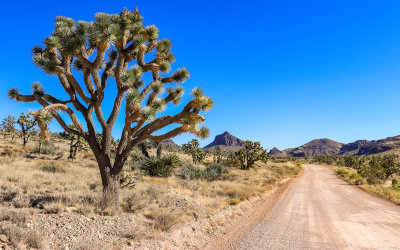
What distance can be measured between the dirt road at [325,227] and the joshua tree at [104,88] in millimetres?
3778

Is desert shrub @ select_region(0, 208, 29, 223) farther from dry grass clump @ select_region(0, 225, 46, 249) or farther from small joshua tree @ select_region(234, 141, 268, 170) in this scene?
small joshua tree @ select_region(234, 141, 268, 170)

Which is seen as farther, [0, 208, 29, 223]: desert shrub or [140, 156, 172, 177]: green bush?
[140, 156, 172, 177]: green bush

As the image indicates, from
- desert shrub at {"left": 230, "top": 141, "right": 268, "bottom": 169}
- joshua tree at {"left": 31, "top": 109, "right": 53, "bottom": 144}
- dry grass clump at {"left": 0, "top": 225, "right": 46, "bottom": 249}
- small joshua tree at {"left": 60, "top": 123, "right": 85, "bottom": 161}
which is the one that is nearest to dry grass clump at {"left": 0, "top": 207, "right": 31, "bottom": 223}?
dry grass clump at {"left": 0, "top": 225, "right": 46, "bottom": 249}

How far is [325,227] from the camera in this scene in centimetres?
757

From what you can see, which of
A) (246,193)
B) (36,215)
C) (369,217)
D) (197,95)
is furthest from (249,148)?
(36,215)

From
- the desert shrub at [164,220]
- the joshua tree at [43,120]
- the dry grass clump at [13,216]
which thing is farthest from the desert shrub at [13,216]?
the desert shrub at [164,220]

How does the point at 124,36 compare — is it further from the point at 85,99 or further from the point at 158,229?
the point at 158,229

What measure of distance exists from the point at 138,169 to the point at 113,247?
15420 mm

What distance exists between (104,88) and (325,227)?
8.58 metres

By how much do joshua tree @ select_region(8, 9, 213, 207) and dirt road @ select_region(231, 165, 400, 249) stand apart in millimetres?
3778

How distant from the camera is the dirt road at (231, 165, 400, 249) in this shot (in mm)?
6047

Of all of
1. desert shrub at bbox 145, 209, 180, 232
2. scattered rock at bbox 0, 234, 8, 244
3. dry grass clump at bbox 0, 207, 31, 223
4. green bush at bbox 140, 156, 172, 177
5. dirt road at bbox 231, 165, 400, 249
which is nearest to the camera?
scattered rock at bbox 0, 234, 8, 244

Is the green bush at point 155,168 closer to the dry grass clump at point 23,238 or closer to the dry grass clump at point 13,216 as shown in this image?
the dry grass clump at point 13,216

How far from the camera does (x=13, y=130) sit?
33250mm
